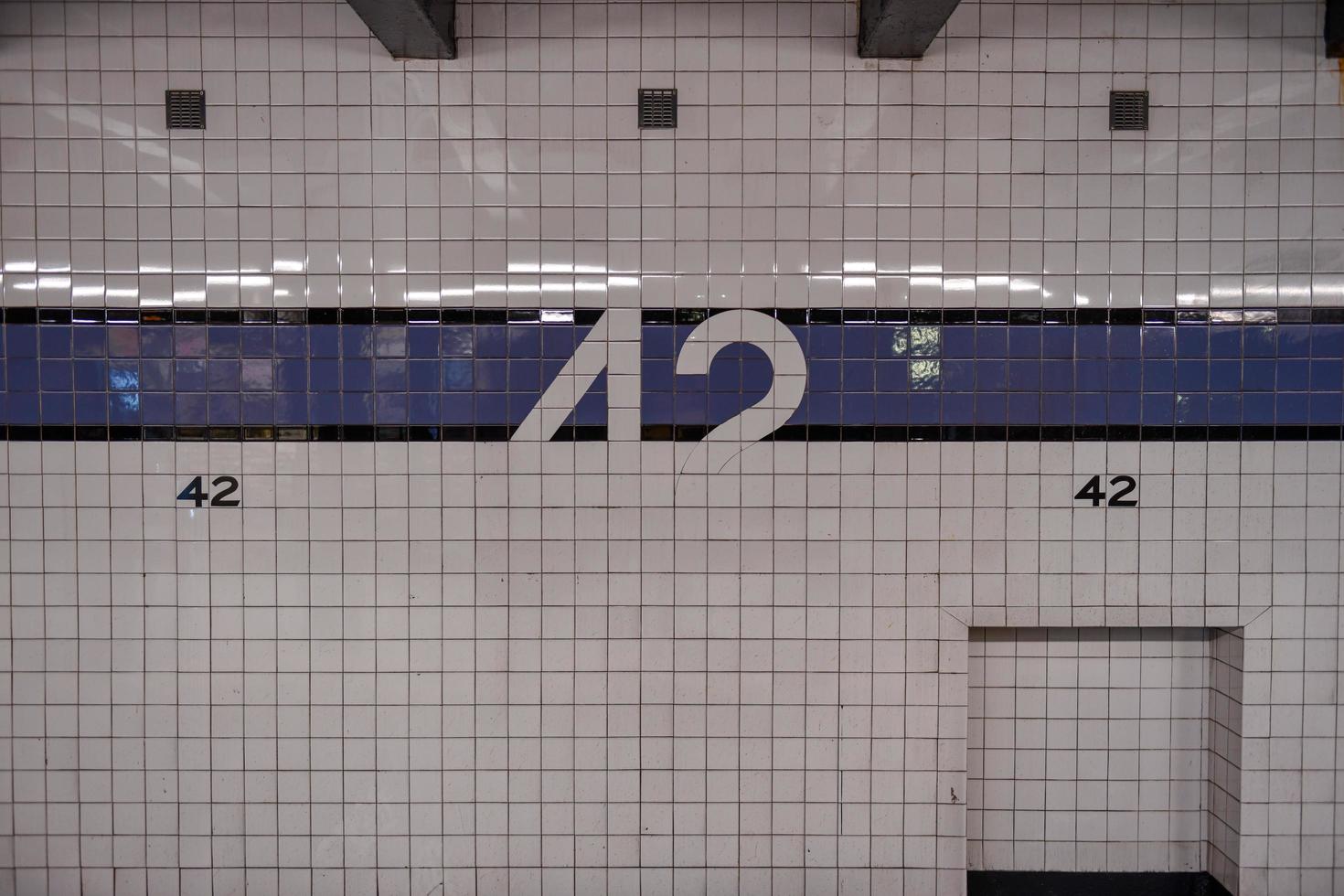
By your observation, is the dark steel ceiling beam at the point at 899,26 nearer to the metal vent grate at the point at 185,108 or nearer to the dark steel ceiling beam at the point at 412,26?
the dark steel ceiling beam at the point at 412,26

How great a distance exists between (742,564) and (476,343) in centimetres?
160

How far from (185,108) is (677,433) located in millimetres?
2691

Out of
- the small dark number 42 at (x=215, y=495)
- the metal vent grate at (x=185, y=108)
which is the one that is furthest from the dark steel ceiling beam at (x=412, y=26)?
the small dark number 42 at (x=215, y=495)

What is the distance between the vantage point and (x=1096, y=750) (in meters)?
3.75

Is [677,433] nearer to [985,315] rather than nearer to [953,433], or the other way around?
[953,433]

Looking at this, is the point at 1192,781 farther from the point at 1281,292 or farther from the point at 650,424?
the point at 650,424

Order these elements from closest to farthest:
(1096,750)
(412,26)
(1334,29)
→ (412,26) → (1334,29) → (1096,750)

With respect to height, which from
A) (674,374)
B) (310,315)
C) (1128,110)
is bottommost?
(674,374)

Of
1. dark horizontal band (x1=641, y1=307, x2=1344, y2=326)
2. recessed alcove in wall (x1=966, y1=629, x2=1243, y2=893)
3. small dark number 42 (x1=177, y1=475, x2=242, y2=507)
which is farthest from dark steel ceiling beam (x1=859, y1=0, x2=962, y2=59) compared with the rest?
small dark number 42 (x1=177, y1=475, x2=242, y2=507)

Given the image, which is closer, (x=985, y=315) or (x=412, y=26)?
(x=412, y=26)

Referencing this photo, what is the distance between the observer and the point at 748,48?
11.5 feet

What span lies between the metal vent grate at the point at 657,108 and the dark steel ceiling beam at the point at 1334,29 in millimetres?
3007

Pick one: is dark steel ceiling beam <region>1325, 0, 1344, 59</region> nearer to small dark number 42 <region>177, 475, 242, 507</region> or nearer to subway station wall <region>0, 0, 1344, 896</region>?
subway station wall <region>0, 0, 1344, 896</region>

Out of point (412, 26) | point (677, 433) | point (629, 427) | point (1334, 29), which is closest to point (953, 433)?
point (677, 433)
